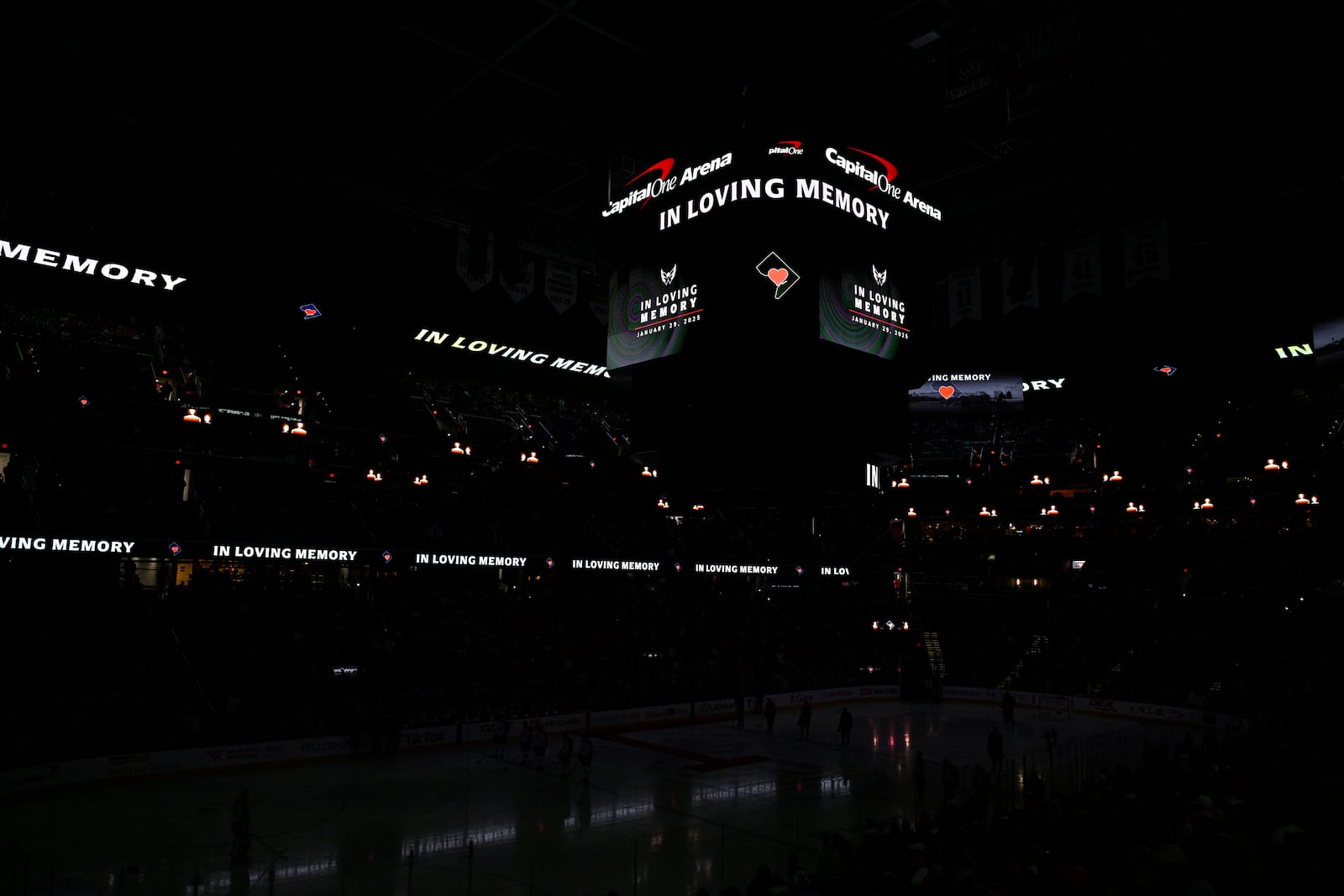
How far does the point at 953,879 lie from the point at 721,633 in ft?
105

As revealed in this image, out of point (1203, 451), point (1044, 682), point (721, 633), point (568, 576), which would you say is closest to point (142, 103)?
point (568, 576)

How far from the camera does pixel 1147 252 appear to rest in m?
18.6

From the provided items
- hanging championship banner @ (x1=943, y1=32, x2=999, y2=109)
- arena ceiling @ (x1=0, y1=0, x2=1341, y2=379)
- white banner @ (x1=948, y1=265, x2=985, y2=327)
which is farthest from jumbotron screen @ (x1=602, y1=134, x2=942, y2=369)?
white banner @ (x1=948, y1=265, x2=985, y2=327)

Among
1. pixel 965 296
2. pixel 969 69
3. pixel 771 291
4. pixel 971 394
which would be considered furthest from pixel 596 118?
pixel 971 394

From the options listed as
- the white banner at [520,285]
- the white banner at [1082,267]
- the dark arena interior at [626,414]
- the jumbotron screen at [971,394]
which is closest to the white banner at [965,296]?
the dark arena interior at [626,414]

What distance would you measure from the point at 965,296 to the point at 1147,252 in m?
4.60

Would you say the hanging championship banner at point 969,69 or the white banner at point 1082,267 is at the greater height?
the hanging championship banner at point 969,69

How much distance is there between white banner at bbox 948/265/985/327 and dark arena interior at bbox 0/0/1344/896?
14 centimetres

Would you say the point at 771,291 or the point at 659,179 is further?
the point at 659,179

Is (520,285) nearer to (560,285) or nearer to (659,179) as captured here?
(560,285)

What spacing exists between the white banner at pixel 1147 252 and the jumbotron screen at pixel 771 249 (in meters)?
7.29

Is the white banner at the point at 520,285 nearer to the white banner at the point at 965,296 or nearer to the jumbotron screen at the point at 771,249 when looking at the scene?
the jumbotron screen at the point at 771,249

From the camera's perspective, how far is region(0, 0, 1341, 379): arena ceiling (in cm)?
1277

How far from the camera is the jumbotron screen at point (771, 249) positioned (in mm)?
12484
